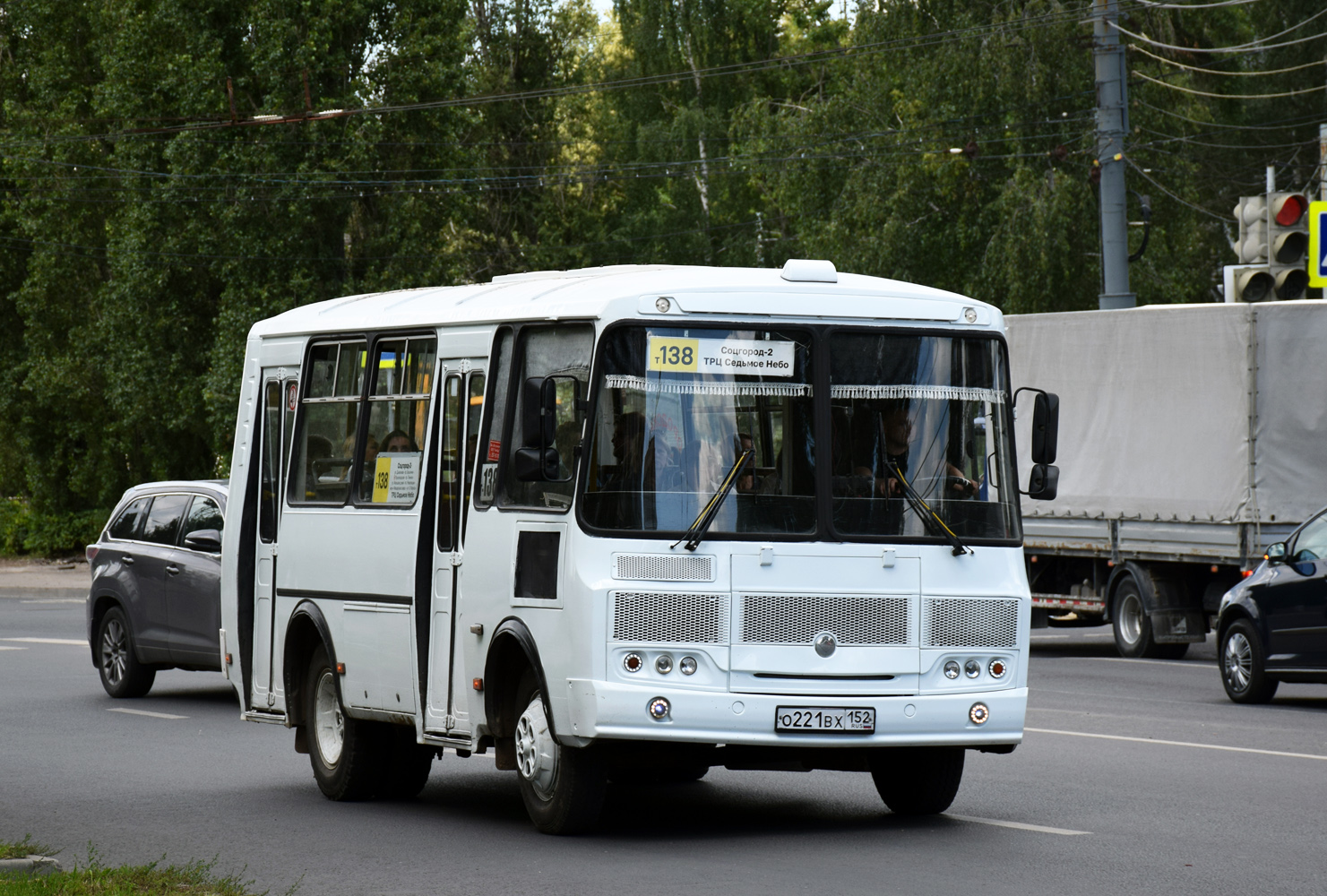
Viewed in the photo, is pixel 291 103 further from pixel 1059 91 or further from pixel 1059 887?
pixel 1059 887

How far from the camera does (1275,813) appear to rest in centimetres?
1023

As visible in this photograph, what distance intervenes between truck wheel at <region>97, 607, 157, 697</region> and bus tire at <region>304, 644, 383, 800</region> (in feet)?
20.8

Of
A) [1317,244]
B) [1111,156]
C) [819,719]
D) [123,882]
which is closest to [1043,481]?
[819,719]

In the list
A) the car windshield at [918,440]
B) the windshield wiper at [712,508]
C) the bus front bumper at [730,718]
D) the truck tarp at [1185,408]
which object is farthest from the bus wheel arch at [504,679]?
the truck tarp at [1185,408]

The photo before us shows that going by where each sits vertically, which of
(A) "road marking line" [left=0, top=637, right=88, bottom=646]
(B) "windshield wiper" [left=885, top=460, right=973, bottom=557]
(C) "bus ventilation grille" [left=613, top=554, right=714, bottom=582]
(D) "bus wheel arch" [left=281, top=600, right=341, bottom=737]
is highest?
(B) "windshield wiper" [left=885, top=460, right=973, bottom=557]

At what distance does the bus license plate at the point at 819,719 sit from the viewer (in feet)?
29.8

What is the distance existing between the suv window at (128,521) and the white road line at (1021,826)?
10014 mm

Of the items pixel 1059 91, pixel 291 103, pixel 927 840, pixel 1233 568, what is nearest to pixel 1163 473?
pixel 1233 568

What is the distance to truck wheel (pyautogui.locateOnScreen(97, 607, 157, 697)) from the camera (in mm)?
17547

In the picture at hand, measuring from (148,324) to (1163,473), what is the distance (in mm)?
25610

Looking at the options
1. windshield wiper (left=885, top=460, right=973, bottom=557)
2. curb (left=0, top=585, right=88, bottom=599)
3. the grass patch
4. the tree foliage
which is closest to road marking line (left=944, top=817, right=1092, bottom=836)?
windshield wiper (left=885, top=460, right=973, bottom=557)

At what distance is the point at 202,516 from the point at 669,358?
9095mm

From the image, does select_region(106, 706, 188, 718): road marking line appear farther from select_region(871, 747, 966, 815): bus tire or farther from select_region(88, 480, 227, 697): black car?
select_region(871, 747, 966, 815): bus tire

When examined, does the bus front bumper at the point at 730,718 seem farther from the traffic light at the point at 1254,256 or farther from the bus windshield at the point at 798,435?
the traffic light at the point at 1254,256
